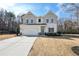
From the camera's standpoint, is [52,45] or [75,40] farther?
[75,40]

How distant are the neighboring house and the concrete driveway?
30.4 inches

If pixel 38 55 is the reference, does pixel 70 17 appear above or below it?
above

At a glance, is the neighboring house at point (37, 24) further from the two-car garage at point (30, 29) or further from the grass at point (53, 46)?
the grass at point (53, 46)

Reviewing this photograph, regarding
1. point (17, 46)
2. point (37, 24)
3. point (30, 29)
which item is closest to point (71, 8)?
point (37, 24)

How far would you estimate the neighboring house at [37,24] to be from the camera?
10508 mm

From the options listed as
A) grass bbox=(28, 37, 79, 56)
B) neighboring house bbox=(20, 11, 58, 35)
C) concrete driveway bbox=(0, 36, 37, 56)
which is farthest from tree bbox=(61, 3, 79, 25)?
concrete driveway bbox=(0, 36, 37, 56)

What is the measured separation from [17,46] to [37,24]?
3000 mm

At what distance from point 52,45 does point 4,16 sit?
9.71ft

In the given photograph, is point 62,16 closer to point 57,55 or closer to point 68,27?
point 68,27

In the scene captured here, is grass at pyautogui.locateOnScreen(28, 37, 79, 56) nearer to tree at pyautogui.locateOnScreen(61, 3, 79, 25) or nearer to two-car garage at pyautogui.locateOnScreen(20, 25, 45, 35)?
two-car garage at pyautogui.locateOnScreen(20, 25, 45, 35)

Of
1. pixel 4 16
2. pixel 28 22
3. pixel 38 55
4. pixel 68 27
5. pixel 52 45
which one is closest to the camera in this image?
pixel 38 55

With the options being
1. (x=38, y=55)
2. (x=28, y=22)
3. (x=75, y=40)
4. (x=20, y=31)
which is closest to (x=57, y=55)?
(x=38, y=55)

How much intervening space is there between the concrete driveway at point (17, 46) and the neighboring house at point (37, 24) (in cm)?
77

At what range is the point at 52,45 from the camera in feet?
29.4
